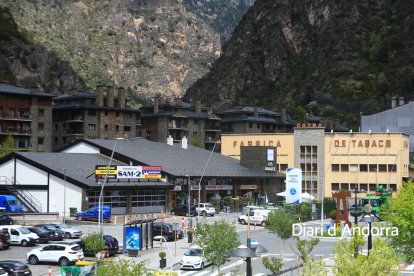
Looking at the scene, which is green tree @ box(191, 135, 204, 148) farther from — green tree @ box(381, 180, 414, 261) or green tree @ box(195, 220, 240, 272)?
green tree @ box(195, 220, 240, 272)

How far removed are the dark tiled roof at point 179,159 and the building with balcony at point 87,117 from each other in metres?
41.1

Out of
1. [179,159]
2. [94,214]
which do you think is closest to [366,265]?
[94,214]

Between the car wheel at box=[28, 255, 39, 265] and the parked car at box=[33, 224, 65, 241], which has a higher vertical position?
the parked car at box=[33, 224, 65, 241]

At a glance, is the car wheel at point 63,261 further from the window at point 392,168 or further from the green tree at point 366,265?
the window at point 392,168

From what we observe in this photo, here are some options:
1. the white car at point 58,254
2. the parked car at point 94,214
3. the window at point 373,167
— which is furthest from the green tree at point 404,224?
the window at point 373,167

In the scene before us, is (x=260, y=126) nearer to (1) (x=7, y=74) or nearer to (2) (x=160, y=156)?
(1) (x=7, y=74)

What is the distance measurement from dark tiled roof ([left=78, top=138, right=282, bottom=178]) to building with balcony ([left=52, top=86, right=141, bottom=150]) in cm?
4111

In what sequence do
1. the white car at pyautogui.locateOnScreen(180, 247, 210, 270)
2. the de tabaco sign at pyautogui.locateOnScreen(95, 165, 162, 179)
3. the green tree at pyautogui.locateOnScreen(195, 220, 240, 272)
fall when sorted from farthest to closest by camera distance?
the de tabaco sign at pyautogui.locateOnScreen(95, 165, 162, 179), the white car at pyautogui.locateOnScreen(180, 247, 210, 270), the green tree at pyautogui.locateOnScreen(195, 220, 240, 272)

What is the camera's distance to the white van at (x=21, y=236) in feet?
201

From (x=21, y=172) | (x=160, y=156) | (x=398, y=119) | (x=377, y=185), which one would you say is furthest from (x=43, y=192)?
(x=398, y=119)

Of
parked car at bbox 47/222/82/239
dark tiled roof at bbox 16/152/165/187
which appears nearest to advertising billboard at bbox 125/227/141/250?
parked car at bbox 47/222/82/239

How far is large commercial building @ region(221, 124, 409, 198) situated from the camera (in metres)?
112

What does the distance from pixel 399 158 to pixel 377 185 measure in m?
5.08

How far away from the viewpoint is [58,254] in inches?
2056
